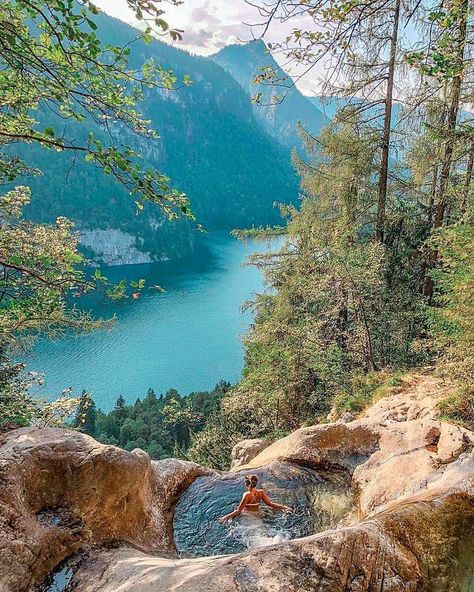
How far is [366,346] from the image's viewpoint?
462 inches

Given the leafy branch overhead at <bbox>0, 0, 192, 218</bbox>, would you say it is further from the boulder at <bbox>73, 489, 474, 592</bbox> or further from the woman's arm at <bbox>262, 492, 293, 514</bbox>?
the woman's arm at <bbox>262, 492, 293, 514</bbox>

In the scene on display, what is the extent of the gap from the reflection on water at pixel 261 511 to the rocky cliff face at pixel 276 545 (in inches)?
9.0

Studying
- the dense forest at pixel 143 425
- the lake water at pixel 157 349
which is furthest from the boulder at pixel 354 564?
the dense forest at pixel 143 425

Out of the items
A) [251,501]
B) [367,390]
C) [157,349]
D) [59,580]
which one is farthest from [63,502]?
[157,349]

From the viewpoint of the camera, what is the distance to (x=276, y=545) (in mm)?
3451

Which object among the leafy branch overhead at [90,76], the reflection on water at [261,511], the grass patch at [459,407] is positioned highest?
the leafy branch overhead at [90,76]

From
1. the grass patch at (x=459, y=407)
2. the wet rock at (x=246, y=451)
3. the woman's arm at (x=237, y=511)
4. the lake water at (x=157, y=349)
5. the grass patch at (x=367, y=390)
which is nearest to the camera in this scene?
the grass patch at (x=459, y=407)

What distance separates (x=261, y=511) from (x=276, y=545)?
3845 mm

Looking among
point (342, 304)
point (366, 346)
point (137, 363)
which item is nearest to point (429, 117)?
point (342, 304)

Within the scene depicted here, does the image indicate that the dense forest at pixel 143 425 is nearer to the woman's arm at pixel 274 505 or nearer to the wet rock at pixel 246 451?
the wet rock at pixel 246 451

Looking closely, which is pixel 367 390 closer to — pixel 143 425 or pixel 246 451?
pixel 246 451

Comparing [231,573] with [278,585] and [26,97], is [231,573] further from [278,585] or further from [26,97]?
[26,97]

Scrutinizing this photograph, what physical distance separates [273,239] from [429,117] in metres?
6.64

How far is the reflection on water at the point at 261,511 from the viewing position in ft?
21.1
